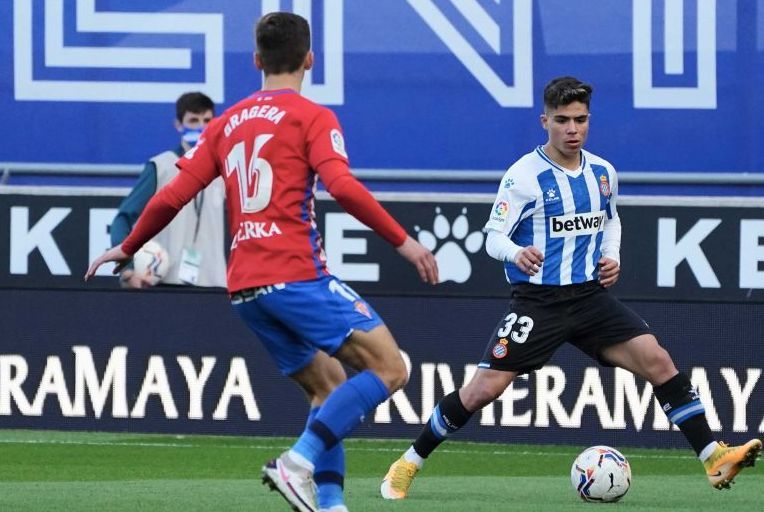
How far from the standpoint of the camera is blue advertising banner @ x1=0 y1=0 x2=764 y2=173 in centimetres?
1409

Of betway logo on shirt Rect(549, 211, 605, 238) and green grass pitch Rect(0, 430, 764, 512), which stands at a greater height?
betway logo on shirt Rect(549, 211, 605, 238)

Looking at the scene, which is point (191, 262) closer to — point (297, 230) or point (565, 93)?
point (565, 93)

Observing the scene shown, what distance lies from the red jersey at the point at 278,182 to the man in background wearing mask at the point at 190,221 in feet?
17.3

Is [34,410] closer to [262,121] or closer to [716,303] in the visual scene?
[716,303]

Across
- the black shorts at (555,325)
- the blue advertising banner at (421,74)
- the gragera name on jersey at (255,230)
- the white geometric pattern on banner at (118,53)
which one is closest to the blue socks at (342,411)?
the gragera name on jersey at (255,230)

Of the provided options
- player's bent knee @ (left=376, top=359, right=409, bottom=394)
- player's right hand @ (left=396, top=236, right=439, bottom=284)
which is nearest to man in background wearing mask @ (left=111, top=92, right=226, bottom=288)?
player's bent knee @ (left=376, top=359, right=409, bottom=394)

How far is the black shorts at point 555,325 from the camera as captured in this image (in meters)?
8.52

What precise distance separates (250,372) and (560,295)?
12.5 feet

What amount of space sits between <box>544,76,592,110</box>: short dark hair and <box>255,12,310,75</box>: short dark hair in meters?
1.98

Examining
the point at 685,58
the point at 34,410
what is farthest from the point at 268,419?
the point at 685,58

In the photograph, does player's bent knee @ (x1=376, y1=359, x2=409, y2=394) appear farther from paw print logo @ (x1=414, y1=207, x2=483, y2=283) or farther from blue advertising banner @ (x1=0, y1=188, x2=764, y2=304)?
paw print logo @ (x1=414, y1=207, x2=483, y2=283)

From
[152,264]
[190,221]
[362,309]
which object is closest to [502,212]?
[362,309]

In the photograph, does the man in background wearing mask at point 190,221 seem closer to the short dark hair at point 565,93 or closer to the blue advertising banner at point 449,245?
the blue advertising banner at point 449,245

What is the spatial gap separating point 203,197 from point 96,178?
7.06ft
